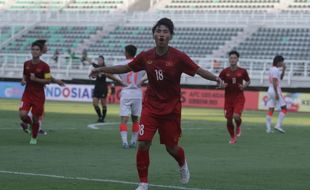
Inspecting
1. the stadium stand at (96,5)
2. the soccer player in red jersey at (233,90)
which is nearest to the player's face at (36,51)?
the soccer player in red jersey at (233,90)

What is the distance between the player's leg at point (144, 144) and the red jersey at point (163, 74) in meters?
0.14

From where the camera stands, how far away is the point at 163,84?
1073 centimetres

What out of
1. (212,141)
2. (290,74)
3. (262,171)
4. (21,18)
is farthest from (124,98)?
(21,18)

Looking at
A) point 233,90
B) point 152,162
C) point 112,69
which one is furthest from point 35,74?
point 112,69

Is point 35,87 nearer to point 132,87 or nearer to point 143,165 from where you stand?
A: point 132,87

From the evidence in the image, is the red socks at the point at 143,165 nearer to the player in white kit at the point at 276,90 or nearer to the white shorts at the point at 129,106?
the white shorts at the point at 129,106

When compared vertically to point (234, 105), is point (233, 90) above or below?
above

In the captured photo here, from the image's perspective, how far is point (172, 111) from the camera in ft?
35.5

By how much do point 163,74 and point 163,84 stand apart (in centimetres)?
14

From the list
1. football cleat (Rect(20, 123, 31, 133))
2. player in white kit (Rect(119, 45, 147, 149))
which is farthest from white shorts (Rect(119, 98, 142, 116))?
football cleat (Rect(20, 123, 31, 133))

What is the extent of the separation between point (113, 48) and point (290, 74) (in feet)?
59.2

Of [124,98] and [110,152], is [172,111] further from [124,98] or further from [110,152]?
[124,98]

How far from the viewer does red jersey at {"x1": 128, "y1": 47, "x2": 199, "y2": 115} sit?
1066 cm

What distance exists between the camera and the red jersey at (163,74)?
35.0 ft
